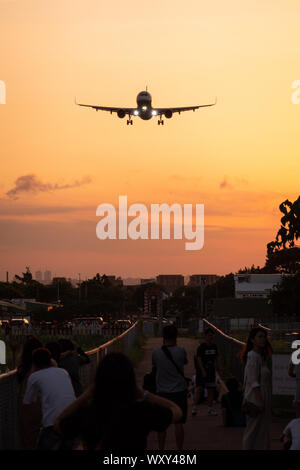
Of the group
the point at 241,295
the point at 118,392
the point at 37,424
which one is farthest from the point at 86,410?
the point at 241,295

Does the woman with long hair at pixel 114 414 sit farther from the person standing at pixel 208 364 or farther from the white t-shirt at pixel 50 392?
the person standing at pixel 208 364

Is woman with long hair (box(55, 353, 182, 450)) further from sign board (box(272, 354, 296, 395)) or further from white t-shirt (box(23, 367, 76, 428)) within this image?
sign board (box(272, 354, 296, 395))

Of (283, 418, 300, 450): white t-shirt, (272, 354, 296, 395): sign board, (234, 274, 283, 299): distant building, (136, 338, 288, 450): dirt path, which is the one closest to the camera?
(283, 418, 300, 450): white t-shirt

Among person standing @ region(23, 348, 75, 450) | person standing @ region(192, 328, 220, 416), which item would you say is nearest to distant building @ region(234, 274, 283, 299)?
person standing @ region(192, 328, 220, 416)

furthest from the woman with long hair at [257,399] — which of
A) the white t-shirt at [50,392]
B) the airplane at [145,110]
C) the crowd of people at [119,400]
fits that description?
the airplane at [145,110]

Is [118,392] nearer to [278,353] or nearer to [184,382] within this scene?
[184,382]
